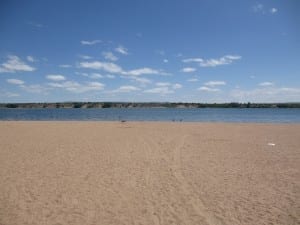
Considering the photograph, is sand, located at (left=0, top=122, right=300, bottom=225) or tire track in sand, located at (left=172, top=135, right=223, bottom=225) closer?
tire track in sand, located at (left=172, top=135, right=223, bottom=225)

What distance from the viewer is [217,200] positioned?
22.6 feet

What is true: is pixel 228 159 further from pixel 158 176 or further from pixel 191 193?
pixel 191 193

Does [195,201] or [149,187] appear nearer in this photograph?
[195,201]

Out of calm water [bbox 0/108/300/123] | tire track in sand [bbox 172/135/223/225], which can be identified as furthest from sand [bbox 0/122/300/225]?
calm water [bbox 0/108/300/123]

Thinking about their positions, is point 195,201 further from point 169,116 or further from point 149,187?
point 169,116

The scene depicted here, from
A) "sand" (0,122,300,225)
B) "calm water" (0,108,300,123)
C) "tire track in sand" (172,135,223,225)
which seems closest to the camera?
"tire track in sand" (172,135,223,225)

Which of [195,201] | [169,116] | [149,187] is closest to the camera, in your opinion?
[195,201]

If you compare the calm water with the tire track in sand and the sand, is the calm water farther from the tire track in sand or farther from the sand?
the tire track in sand

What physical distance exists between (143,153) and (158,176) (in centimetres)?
424

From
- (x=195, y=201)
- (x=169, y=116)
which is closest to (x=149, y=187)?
(x=195, y=201)

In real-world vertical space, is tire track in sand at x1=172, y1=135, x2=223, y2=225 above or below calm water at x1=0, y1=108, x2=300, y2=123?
above

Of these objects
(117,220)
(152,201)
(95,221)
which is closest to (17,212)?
(95,221)

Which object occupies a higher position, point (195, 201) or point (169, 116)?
point (195, 201)

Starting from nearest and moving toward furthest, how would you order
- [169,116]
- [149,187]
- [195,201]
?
[195,201] < [149,187] < [169,116]
